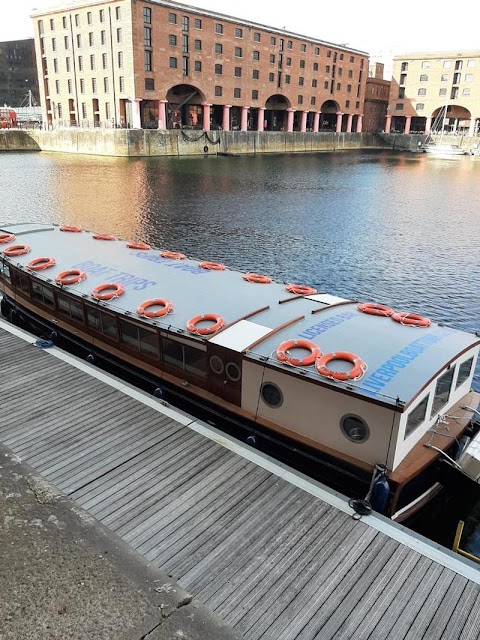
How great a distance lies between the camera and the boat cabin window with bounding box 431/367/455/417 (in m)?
11.9

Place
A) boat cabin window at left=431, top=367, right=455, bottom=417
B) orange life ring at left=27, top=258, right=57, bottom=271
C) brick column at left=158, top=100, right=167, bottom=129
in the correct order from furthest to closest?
brick column at left=158, top=100, right=167, bottom=129
orange life ring at left=27, top=258, right=57, bottom=271
boat cabin window at left=431, top=367, right=455, bottom=417

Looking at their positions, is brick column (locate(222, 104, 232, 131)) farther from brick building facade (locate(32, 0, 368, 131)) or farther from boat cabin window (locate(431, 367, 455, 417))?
boat cabin window (locate(431, 367, 455, 417))

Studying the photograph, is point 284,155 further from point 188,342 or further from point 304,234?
point 188,342

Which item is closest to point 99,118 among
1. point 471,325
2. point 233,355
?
point 471,325

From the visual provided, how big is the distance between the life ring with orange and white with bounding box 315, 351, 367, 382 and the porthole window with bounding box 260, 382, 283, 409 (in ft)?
4.55

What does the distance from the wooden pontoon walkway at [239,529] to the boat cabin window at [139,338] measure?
1.90 meters

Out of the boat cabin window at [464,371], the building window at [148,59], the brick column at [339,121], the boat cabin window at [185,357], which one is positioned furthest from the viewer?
the brick column at [339,121]

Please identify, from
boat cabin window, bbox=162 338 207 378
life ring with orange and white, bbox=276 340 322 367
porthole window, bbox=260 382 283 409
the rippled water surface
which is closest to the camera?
life ring with orange and white, bbox=276 340 322 367

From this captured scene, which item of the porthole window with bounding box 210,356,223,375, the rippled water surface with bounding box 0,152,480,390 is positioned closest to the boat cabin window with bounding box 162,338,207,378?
the porthole window with bounding box 210,356,223,375

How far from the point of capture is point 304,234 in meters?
43.4

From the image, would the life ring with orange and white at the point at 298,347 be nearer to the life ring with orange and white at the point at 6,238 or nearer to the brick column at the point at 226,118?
the life ring with orange and white at the point at 6,238

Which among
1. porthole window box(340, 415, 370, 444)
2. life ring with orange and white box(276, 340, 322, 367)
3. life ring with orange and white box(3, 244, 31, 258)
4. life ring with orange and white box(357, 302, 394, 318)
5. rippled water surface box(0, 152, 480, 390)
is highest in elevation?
life ring with orange and white box(357, 302, 394, 318)

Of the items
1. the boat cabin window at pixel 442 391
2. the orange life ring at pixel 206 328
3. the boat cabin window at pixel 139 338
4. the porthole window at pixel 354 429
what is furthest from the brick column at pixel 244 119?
the porthole window at pixel 354 429

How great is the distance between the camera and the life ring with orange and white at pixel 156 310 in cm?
1427
